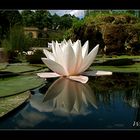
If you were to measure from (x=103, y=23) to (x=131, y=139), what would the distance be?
0.54 m

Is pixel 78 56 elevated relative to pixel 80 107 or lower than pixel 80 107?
elevated

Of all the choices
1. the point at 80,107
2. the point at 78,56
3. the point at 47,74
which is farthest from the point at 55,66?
the point at 80,107

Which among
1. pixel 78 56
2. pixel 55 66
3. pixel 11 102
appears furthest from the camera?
pixel 78 56

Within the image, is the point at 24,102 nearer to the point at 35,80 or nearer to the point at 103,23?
the point at 35,80

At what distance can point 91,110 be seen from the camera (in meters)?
0.81

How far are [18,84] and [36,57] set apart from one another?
100mm

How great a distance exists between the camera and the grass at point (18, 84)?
2.86 ft

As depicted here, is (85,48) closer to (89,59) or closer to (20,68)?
(89,59)

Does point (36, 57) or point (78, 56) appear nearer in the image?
point (36, 57)

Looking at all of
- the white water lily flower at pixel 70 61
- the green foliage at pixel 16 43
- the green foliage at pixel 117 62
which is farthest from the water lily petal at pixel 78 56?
the green foliage at pixel 16 43

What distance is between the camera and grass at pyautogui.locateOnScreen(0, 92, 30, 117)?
74 cm

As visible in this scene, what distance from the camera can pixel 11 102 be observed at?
795 millimetres

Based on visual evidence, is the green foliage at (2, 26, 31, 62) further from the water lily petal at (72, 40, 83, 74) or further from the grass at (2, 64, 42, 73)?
the water lily petal at (72, 40, 83, 74)

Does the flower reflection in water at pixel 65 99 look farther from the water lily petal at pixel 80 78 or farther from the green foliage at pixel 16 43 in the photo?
the green foliage at pixel 16 43
